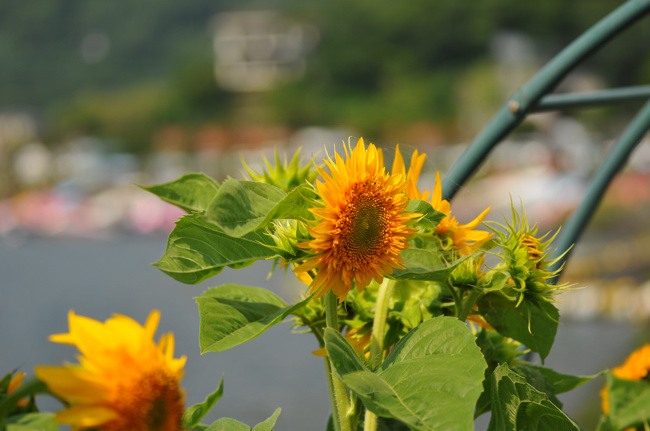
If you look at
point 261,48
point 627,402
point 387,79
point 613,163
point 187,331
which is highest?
point 261,48

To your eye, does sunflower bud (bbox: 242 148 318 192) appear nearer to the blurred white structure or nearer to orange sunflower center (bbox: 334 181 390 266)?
orange sunflower center (bbox: 334 181 390 266)

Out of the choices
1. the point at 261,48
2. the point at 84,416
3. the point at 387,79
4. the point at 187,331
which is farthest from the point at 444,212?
the point at 261,48

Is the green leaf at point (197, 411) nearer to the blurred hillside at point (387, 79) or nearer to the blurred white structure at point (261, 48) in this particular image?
the blurred hillside at point (387, 79)

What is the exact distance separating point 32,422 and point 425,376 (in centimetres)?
9

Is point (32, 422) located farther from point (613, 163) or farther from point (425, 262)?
point (613, 163)

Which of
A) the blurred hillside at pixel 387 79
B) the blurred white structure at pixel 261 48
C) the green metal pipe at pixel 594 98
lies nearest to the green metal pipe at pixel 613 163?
the green metal pipe at pixel 594 98

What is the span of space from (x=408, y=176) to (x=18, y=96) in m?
32.8

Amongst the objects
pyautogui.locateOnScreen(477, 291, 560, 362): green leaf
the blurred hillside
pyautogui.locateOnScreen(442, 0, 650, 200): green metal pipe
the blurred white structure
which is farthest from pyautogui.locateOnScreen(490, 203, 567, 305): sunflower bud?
the blurred white structure

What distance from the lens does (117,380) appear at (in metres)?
0.14

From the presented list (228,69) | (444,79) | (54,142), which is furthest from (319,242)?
(228,69)

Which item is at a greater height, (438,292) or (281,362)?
(438,292)

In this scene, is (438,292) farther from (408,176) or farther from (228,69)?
(228,69)

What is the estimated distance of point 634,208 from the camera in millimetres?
11328

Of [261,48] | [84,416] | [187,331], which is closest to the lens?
[84,416]
